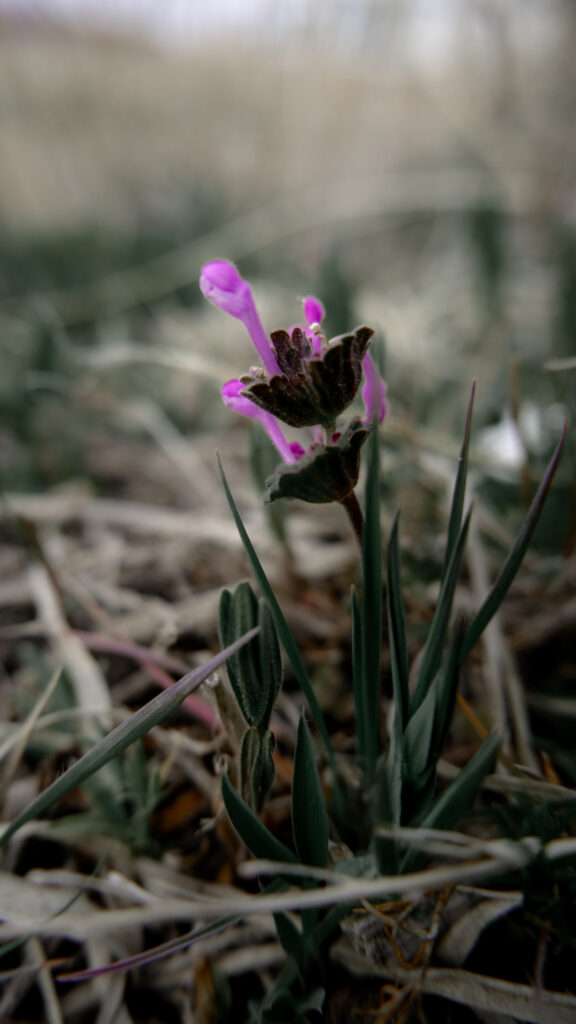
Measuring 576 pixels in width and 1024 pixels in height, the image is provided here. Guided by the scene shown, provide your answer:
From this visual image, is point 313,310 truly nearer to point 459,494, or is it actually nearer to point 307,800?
point 459,494

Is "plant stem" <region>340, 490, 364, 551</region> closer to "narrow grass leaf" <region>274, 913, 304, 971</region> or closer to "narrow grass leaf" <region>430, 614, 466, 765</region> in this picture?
"narrow grass leaf" <region>430, 614, 466, 765</region>

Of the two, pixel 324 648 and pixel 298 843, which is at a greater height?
pixel 324 648

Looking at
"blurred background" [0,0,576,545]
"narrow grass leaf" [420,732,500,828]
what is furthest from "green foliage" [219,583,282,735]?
"blurred background" [0,0,576,545]

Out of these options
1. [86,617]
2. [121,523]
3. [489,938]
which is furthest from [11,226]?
[489,938]

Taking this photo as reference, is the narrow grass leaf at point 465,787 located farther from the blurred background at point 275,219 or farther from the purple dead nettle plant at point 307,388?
the blurred background at point 275,219

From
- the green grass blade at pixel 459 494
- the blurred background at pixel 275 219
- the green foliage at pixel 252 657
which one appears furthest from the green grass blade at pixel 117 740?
the blurred background at pixel 275 219

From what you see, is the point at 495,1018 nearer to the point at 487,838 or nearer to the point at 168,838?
the point at 487,838
